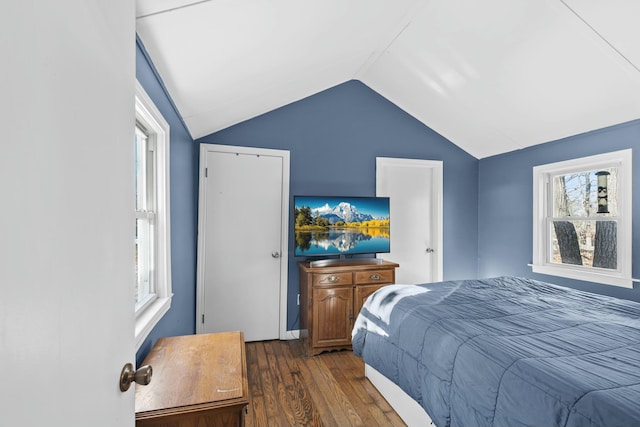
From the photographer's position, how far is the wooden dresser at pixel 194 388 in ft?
3.64

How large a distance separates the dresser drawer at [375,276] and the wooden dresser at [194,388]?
1.67 metres

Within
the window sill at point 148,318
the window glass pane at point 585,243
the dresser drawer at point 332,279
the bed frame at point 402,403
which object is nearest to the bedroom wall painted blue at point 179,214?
the window sill at point 148,318

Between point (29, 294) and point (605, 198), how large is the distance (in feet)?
12.6

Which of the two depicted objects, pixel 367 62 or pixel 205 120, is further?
pixel 367 62

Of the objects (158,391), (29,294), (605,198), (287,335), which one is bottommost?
(287,335)

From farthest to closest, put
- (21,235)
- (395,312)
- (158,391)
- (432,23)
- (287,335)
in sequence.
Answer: (287,335) < (432,23) < (395,312) < (158,391) < (21,235)

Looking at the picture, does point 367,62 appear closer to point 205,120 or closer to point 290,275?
point 205,120

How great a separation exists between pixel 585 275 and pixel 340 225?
232cm

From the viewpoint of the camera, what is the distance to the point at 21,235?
41 centimetres

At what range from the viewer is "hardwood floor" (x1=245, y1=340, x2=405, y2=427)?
199cm

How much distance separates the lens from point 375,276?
3137 mm

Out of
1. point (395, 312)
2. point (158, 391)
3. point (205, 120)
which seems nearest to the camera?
point (158, 391)

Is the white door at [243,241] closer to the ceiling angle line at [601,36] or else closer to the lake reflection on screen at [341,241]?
the lake reflection on screen at [341,241]

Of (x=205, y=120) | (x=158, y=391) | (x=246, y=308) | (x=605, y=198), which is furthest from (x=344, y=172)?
(x=158, y=391)
